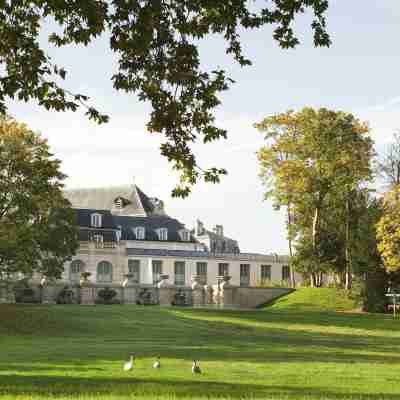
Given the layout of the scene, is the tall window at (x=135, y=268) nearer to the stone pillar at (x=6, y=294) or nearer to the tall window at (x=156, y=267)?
the tall window at (x=156, y=267)

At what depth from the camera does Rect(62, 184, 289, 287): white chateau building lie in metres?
92.8

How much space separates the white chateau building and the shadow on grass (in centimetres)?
7101

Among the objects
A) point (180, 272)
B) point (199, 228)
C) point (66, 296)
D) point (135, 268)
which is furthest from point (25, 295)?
point (199, 228)

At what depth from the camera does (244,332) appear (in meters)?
47.3

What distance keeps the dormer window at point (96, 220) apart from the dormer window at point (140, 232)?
5.49 m

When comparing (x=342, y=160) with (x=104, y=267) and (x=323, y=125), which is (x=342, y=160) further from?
(x=104, y=267)

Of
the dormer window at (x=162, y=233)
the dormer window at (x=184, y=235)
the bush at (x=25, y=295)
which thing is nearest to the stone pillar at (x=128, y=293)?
the bush at (x=25, y=295)

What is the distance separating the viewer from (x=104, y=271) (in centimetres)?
9269

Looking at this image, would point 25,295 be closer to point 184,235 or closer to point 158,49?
point 184,235

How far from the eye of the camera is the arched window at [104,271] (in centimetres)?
9212

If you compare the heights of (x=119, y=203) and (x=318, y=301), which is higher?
(x=119, y=203)

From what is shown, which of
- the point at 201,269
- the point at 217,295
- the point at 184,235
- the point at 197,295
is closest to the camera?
the point at 217,295

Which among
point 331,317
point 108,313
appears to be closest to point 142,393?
point 108,313

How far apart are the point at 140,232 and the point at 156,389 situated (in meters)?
84.6
